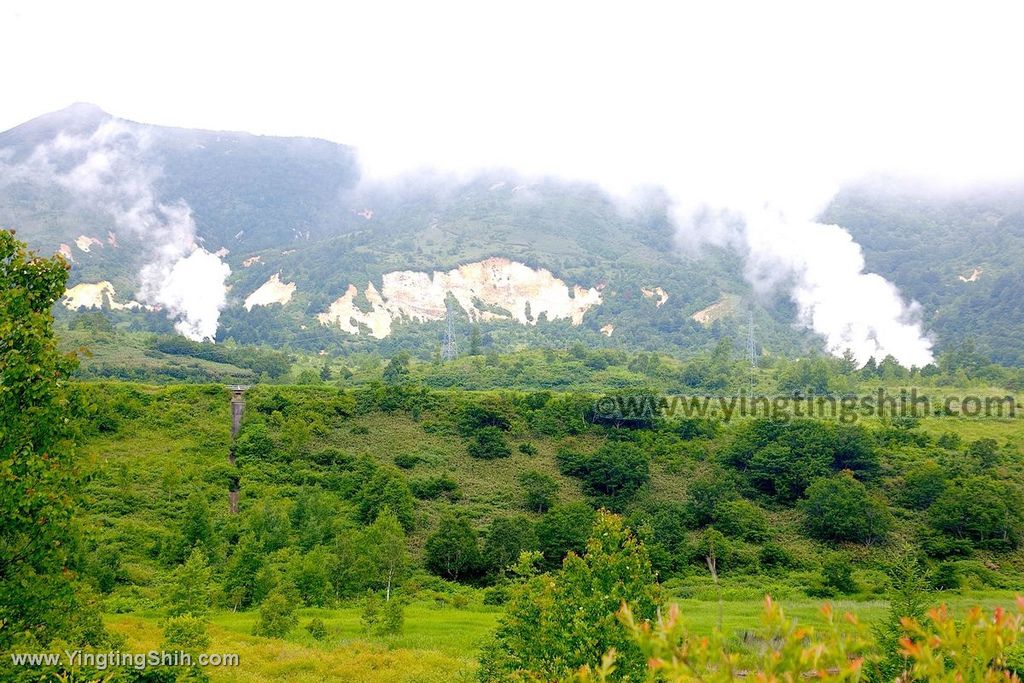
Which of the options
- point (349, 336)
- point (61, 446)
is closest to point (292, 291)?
point (349, 336)

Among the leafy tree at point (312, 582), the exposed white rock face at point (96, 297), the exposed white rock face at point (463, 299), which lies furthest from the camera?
the exposed white rock face at point (463, 299)

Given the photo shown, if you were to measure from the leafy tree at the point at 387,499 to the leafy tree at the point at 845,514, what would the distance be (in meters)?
30.0

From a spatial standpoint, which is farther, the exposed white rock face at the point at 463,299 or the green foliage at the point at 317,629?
the exposed white rock face at the point at 463,299

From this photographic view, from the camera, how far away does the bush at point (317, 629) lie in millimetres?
35031

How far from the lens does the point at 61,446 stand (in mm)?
14383

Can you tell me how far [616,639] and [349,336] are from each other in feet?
524

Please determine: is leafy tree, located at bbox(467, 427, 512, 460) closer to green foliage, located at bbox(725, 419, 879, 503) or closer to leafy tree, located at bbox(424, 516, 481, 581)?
leafy tree, located at bbox(424, 516, 481, 581)

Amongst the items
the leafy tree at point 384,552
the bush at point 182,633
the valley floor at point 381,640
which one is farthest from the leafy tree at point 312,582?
the bush at point 182,633

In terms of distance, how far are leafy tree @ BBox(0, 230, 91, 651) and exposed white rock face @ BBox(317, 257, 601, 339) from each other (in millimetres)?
167293

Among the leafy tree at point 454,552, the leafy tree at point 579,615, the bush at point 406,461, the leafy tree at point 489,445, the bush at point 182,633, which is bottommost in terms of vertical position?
the leafy tree at point 454,552

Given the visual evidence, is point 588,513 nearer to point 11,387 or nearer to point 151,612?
point 151,612

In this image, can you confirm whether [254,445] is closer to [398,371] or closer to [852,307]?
[398,371]

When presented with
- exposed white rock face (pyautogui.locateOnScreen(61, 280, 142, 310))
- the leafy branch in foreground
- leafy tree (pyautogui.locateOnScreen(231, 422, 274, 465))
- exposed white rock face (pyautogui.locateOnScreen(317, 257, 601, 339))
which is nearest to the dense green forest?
the leafy branch in foreground

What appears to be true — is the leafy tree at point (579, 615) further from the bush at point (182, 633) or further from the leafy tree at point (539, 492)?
the leafy tree at point (539, 492)
